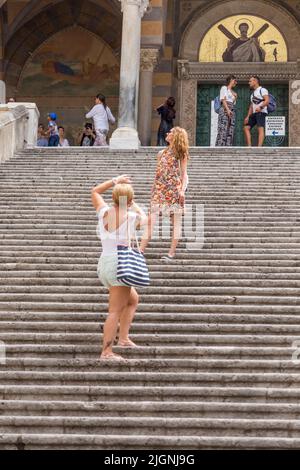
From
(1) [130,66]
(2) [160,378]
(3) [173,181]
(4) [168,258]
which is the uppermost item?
(1) [130,66]

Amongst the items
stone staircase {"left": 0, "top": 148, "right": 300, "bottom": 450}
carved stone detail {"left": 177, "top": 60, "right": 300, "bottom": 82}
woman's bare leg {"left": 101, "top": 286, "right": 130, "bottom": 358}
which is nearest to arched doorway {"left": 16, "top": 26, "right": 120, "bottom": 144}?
carved stone detail {"left": 177, "top": 60, "right": 300, "bottom": 82}

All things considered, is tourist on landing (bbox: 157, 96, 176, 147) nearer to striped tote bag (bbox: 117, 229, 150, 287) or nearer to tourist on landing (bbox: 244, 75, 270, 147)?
tourist on landing (bbox: 244, 75, 270, 147)

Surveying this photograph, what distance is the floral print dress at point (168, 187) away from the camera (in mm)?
10820

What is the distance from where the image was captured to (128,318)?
8320 mm

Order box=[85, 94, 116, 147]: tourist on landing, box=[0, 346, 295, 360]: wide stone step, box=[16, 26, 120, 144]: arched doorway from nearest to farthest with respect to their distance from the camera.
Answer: box=[0, 346, 295, 360]: wide stone step
box=[85, 94, 116, 147]: tourist on landing
box=[16, 26, 120, 144]: arched doorway

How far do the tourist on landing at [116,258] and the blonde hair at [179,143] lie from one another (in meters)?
2.40

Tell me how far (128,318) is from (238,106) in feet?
54.7

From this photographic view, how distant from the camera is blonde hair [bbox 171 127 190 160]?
1073 cm

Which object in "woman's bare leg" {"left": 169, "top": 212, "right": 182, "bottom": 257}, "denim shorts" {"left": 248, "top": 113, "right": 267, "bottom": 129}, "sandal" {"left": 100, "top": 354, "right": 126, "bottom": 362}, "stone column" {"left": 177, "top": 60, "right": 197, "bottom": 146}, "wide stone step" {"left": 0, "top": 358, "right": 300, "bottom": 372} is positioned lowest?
"wide stone step" {"left": 0, "top": 358, "right": 300, "bottom": 372}

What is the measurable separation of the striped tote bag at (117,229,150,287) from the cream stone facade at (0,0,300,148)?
1380 cm

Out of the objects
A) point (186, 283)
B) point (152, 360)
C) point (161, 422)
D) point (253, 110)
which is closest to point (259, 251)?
point (186, 283)

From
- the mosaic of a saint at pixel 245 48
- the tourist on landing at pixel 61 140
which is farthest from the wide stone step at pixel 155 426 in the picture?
the mosaic of a saint at pixel 245 48

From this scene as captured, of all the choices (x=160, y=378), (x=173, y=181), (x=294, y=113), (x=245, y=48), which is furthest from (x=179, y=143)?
(x=245, y=48)

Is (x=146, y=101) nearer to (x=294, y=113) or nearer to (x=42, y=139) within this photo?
(x=42, y=139)
